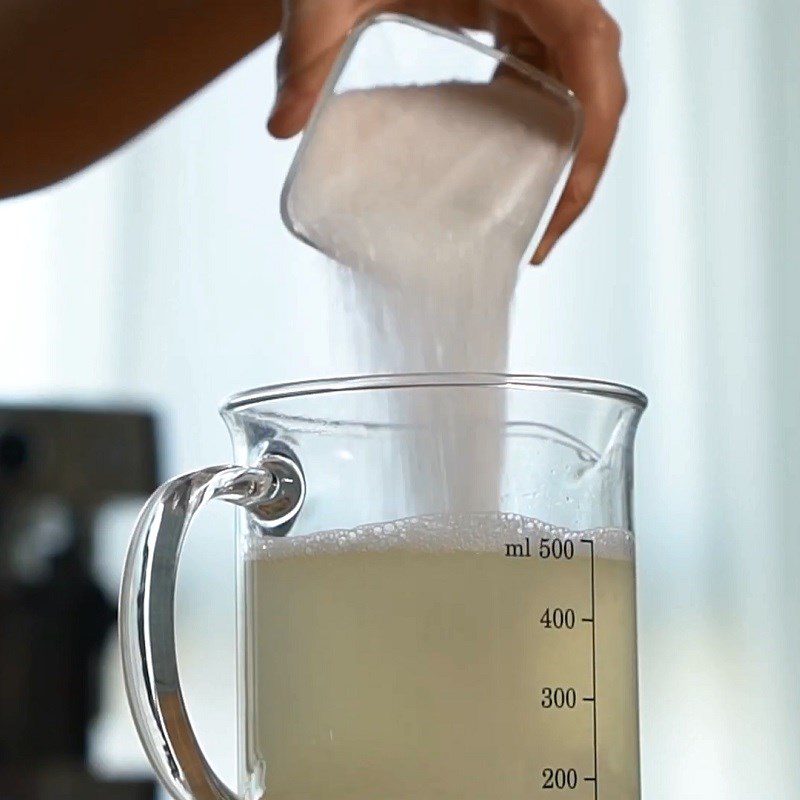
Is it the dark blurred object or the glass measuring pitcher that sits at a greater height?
the glass measuring pitcher

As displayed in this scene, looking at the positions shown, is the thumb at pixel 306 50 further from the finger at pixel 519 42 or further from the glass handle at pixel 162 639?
the glass handle at pixel 162 639

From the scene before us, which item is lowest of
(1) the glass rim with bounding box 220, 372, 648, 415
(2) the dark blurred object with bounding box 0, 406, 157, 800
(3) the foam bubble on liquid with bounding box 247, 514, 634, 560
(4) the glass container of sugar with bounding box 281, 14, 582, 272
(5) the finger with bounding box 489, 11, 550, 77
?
(2) the dark blurred object with bounding box 0, 406, 157, 800

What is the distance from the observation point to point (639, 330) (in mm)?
2154

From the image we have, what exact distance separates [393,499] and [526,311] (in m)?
1.60

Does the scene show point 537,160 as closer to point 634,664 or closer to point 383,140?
point 383,140

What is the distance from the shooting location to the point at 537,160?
26.9 inches

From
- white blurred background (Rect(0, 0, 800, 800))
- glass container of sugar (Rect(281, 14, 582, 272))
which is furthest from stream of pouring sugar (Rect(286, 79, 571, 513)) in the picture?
white blurred background (Rect(0, 0, 800, 800))

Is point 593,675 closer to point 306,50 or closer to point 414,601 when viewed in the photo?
point 414,601

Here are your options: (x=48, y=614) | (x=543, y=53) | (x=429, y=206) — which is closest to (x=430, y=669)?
(x=429, y=206)

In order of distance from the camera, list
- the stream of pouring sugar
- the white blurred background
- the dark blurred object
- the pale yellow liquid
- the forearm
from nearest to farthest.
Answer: the pale yellow liquid
the stream of pouring sugar
the forearm
the dark blurred object
the white blurred background

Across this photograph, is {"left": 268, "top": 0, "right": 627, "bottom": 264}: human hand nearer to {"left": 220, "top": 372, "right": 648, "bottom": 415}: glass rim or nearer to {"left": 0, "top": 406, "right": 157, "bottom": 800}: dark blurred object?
{"left": 220, "top": 372, "right": 648, "bottom": 415}: glass rim

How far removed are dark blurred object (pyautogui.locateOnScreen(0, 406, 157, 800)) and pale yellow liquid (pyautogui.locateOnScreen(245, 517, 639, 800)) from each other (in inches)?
45.6

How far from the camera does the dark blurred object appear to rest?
5.35 ft

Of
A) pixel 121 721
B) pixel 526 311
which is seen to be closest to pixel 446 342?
pixel 121 721
